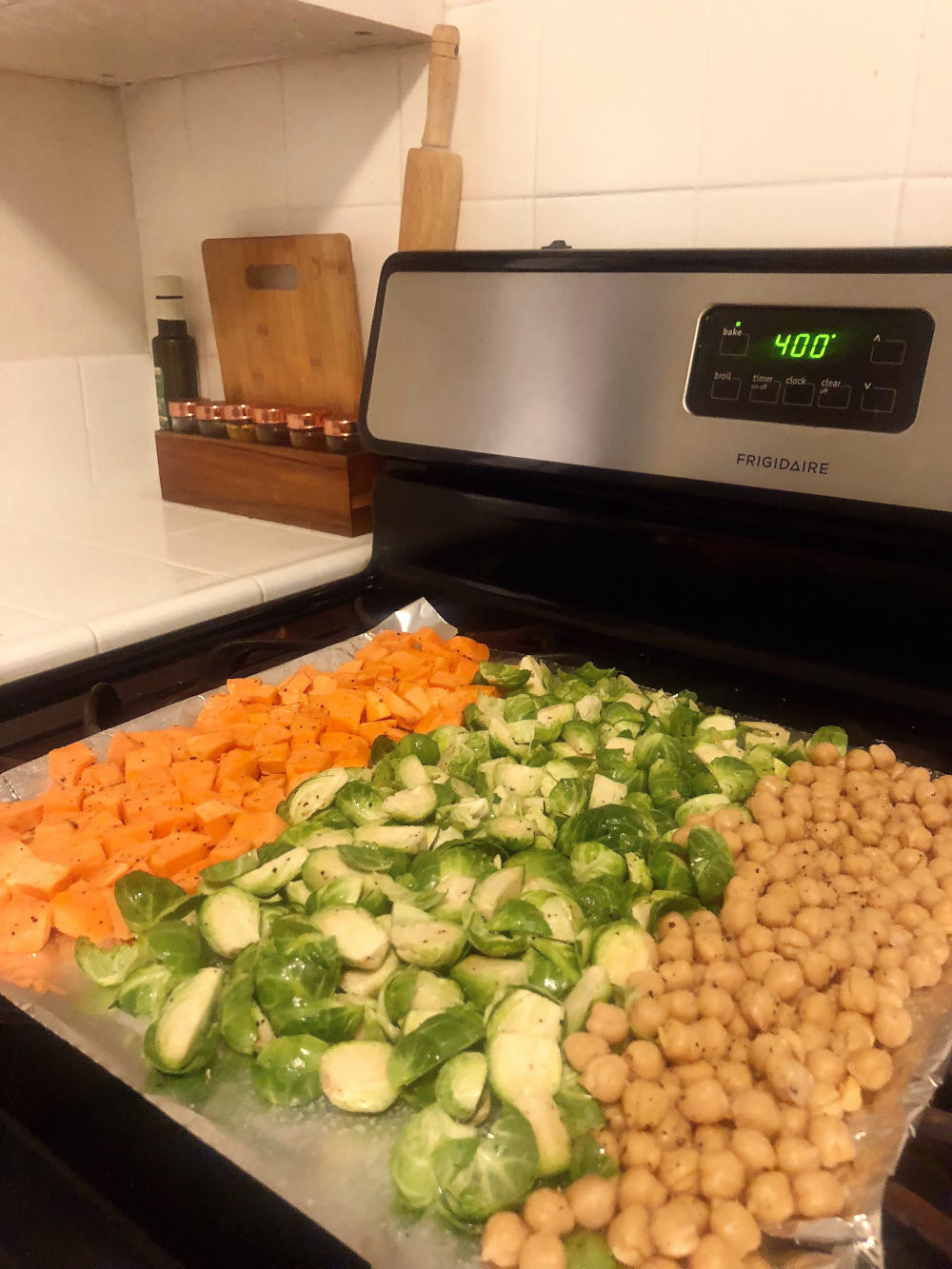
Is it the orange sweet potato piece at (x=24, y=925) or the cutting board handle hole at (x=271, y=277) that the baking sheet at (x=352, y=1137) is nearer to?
the orange sweet potato piece at (x=24, y=925)

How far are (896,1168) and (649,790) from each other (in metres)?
0.43

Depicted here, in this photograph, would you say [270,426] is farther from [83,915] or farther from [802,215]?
[83,915]

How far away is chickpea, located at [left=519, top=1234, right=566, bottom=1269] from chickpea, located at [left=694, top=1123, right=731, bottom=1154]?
4.8 inches

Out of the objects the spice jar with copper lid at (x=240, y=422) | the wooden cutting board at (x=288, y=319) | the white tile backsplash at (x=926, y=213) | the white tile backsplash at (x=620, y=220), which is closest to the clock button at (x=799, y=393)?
the white tile backsplash at (x=926, y=213)

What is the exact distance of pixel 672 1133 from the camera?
0.65 metres

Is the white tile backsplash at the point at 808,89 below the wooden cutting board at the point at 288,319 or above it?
above

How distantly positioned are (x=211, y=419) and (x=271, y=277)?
288 mm

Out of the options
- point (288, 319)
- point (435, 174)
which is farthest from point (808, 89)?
point (288, 319)

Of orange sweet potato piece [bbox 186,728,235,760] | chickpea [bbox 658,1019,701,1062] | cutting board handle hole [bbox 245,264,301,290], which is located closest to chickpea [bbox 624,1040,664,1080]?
chickpea [bbox 658,1019,701,1062]

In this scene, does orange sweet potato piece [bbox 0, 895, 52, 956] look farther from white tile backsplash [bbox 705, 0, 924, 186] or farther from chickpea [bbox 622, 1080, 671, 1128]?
white tile backsplash [bbox 705, 0, 924, 186]

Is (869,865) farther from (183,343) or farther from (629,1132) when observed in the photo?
(183,343)

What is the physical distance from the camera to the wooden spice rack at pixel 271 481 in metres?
1.54

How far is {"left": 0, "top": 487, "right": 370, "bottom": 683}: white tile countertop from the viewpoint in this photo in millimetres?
1168

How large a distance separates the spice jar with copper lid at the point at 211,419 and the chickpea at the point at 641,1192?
141 cm
